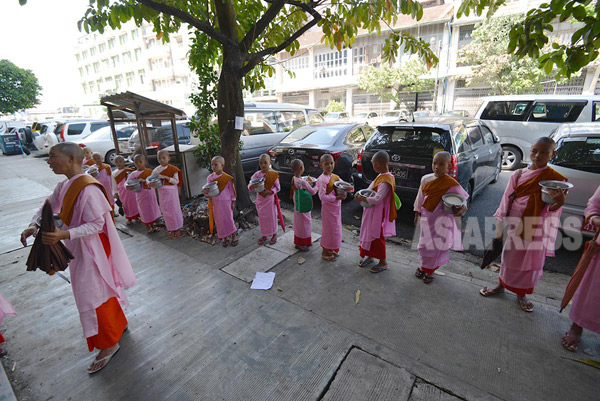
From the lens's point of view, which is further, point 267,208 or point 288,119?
point 288,119

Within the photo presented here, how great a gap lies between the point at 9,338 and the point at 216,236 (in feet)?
8.09

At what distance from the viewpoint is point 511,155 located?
8.52m

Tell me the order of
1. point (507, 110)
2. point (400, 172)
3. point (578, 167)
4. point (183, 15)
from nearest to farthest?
1. point (578, 167)
2. point (183, 15)
3. point (400, 172)
4. point (507, 110)

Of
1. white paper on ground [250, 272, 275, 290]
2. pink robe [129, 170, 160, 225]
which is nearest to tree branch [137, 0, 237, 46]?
pink robe [129, 170, 160, 225]

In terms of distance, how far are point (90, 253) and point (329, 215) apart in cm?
249

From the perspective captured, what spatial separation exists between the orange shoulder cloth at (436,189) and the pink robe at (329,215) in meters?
1.01

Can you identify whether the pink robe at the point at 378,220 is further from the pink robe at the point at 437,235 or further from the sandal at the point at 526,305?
the sandal at the point at 526,305

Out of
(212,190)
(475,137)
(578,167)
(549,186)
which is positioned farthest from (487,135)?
(212,190)

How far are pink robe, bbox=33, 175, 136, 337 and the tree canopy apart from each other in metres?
36.9

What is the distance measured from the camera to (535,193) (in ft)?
8.91

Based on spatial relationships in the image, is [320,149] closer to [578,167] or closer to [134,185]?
[134,185]

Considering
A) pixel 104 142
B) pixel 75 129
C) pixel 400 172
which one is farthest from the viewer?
pixel 75 129

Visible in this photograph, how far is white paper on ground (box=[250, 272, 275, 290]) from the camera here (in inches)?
Result: 131

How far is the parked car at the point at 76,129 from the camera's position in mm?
12180
